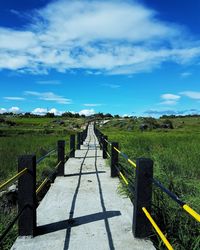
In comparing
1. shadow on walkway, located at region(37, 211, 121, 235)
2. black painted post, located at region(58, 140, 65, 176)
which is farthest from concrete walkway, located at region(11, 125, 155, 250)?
black painted post, located at region(58, 140, 65, 176)

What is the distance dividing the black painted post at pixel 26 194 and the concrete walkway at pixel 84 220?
0.16m

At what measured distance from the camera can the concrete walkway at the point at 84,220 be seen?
3.98 m

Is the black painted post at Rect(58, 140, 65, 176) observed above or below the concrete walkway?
above

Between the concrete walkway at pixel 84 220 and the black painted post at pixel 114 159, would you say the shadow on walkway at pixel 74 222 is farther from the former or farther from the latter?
the black painted post at pixel 114 159

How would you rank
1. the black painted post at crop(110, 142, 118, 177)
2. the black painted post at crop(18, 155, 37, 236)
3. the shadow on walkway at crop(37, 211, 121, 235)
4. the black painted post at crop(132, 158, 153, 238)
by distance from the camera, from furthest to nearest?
the black painted post at crop(110, 142, 118, 177) → the shadow on walkway at crop(37, 211, 121, 235) → the black painted post at crop(18, 155, 37, 236) → the black painted post at crop(132, 158, 153, 238)

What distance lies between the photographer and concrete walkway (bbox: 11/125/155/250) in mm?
3980

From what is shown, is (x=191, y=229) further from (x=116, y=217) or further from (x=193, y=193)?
(x=193, y=193)

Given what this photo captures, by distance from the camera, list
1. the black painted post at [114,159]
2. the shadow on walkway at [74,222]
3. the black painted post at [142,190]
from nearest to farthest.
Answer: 1. the black painted post at [142,190]
2. the shadow on walkway at [74,222]
3. the black painted post at [114,159]

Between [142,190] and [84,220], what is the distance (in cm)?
138

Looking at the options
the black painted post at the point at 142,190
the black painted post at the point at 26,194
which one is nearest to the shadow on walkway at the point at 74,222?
the black painted post at the point at 26,194

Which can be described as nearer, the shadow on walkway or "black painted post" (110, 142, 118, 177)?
the shadow on walkway

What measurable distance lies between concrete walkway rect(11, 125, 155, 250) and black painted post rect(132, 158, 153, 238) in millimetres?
265

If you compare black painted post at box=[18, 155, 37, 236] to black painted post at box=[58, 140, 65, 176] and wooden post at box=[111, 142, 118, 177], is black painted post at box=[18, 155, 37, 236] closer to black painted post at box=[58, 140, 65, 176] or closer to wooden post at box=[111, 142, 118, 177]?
black painted post at box=[58, 140, 65, 176]

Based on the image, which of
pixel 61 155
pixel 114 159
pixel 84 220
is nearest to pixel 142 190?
pixel 84 220
